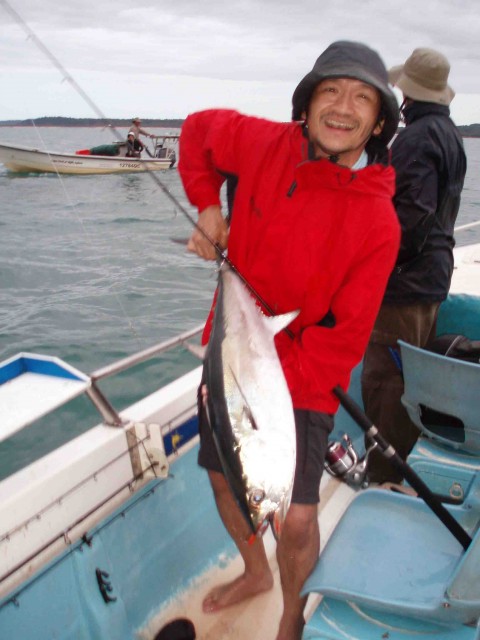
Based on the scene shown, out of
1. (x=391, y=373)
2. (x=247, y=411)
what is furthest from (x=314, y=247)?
(x=391, y=373)

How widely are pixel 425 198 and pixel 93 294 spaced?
665 cm

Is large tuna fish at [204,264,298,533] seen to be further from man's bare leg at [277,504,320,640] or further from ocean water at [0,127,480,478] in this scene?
ocean water at [0,127,480,478]

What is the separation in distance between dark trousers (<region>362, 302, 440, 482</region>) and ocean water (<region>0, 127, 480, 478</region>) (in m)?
1.22

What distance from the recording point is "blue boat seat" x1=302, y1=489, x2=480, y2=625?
1.58m

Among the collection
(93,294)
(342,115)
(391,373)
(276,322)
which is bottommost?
(93,294)

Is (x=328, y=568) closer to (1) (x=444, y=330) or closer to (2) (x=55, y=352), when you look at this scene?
(1) (x=444, y=330)

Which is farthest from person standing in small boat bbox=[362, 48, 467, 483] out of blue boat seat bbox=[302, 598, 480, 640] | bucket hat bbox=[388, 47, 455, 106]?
blue boat seat bbox=[302, 598, 480, 640]

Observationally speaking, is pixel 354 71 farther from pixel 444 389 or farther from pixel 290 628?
pixel 290 628

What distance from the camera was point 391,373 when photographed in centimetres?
304

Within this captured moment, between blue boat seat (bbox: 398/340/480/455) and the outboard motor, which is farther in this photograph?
the outboard motor

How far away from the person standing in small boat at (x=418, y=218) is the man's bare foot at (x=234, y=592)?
1090 mm

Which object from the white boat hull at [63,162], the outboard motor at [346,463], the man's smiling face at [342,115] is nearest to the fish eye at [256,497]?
the man's smiling face at [342,115]

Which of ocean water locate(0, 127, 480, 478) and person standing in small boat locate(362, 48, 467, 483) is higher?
person standing in small boat locate(362, 48, 467, 483)

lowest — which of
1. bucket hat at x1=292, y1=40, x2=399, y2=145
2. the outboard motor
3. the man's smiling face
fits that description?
the outboard motor
